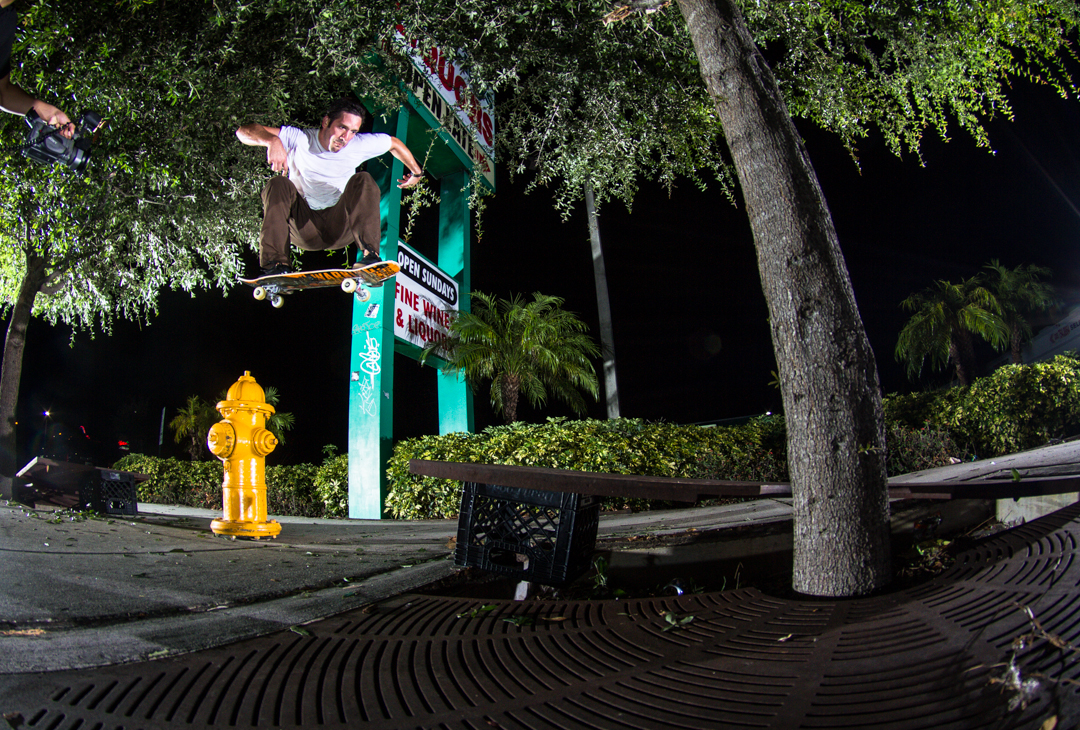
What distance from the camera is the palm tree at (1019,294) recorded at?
60.3ft

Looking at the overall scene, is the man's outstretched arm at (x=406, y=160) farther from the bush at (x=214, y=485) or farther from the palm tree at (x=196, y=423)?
the palm tree at (x=196, y=423)

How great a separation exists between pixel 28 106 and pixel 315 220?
2.40 metres

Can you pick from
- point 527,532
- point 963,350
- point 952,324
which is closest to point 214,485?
point 527,532

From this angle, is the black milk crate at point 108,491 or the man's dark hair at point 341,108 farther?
the black milk crate at point 108,491

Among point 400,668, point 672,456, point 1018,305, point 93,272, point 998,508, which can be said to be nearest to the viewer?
point 400,668

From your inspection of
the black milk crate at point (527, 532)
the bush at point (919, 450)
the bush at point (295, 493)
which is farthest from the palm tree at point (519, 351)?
the black milk crate at point (527, 532)

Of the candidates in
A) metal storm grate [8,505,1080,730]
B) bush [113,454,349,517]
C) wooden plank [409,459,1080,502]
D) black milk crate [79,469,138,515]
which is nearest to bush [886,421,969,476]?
wooden plank [409,459,1080,502]

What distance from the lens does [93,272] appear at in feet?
31.2

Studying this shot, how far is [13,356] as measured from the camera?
9734 mm

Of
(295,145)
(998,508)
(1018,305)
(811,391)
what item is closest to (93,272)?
(295,145)

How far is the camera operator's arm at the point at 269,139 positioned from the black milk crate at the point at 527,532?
4381 millimetres

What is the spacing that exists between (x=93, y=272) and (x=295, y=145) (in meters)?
6.36

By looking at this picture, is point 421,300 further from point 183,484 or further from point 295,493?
point 183,484

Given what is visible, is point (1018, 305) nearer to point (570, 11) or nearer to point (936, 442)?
point (936, 442)
